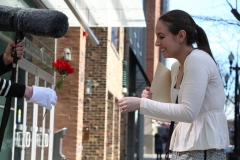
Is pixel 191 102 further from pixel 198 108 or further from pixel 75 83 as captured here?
pixel 75 83

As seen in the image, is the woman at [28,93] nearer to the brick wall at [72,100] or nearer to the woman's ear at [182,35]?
the woman's ear at [182,35]

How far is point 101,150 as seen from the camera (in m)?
16.3

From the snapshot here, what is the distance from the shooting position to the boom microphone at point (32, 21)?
105 inches

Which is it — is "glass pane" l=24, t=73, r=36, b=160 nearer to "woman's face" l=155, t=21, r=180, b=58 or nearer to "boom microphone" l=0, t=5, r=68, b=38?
"woman's face" l=155, t=21, r=180, b=58

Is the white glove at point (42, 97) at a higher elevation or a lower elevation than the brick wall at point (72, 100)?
lower

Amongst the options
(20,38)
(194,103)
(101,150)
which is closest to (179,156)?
(194,103)

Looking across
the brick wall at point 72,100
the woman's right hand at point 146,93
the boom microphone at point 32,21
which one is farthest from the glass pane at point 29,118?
the boom microphone at point 32,21

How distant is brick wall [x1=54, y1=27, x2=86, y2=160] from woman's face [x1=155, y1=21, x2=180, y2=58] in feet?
32.9

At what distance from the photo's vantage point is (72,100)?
13180mm

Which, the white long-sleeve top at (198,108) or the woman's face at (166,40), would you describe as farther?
the woman's face at (166,40)

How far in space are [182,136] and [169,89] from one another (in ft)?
1.41

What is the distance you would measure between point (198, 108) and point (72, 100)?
10348 millimetres

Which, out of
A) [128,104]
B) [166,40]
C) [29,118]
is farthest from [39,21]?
[29,118]

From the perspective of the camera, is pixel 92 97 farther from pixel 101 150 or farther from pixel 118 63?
pixel 118 63
